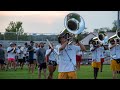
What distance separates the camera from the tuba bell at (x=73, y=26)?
7574mm

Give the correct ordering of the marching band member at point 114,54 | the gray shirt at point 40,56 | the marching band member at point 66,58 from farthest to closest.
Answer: the gray shirt at point 40,56 → the marching band member at point 114,54 → the marching band member at point 66,58

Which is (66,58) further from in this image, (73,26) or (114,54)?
(114,54)

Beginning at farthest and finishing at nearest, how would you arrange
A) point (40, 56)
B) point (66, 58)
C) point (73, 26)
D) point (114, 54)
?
point (40, 56) → point (114, 54) → point (73, 26) → point (66, 58)

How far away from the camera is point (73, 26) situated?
25.4ft

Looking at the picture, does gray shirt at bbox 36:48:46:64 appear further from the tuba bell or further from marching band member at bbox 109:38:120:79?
the tuba bell

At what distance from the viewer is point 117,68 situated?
11688 millimetres

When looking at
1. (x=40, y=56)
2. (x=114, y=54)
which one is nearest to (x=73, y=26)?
(x=114, y=54)

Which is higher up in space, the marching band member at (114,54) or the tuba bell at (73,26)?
the tuba bell at (73,26)

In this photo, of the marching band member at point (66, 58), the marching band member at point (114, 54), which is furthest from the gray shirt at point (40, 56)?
the marching band member at point (66, 58)

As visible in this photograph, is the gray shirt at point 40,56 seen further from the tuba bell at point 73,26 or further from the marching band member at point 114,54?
the tuba bell at point 73,26

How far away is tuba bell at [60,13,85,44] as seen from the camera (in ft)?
24.8

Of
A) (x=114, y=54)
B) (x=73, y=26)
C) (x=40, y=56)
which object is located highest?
(x=73, y=26)
